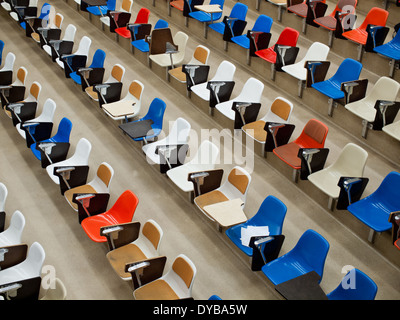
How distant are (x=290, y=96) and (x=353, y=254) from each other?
305cm

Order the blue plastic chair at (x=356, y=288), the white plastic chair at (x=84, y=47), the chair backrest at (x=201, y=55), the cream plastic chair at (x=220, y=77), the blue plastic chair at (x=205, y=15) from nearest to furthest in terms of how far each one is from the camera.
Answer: the blue plastic chair at (x=356, y=288), the cream plastic chair at (x=220, y=77), the chair backrest at (x=201, y=55), the blue plastic chair at (x=205, y=15), the white plastic chair at (x=84, y=47)

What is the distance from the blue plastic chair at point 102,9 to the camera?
10686mm

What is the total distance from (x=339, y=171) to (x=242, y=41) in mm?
3292

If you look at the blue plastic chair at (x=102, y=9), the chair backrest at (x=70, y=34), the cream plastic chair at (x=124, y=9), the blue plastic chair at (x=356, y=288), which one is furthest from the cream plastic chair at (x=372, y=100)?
the blue plastic chair at (x=102, y=9)

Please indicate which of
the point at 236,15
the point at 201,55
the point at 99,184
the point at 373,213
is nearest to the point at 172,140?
the point at 99,184

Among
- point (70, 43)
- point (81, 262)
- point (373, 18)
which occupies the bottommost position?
point (81, 262)

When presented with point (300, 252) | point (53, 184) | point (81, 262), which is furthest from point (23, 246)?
point (300, 252)

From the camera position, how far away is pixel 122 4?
10.8 meters

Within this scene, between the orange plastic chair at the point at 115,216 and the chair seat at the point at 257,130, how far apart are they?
1.83 m

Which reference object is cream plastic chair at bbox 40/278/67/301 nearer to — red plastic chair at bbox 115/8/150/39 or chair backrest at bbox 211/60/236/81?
chair backrest at bbox 211/60/236/81

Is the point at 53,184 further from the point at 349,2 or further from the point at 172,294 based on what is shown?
the point at 349,2

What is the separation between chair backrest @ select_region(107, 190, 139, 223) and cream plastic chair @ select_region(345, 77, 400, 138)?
3.06 metres

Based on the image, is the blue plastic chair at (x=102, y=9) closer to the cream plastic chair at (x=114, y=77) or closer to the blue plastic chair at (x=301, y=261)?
the cream plastic chair at (x=114, y=77)

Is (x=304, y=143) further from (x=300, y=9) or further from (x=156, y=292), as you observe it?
(x=300, y=9)
